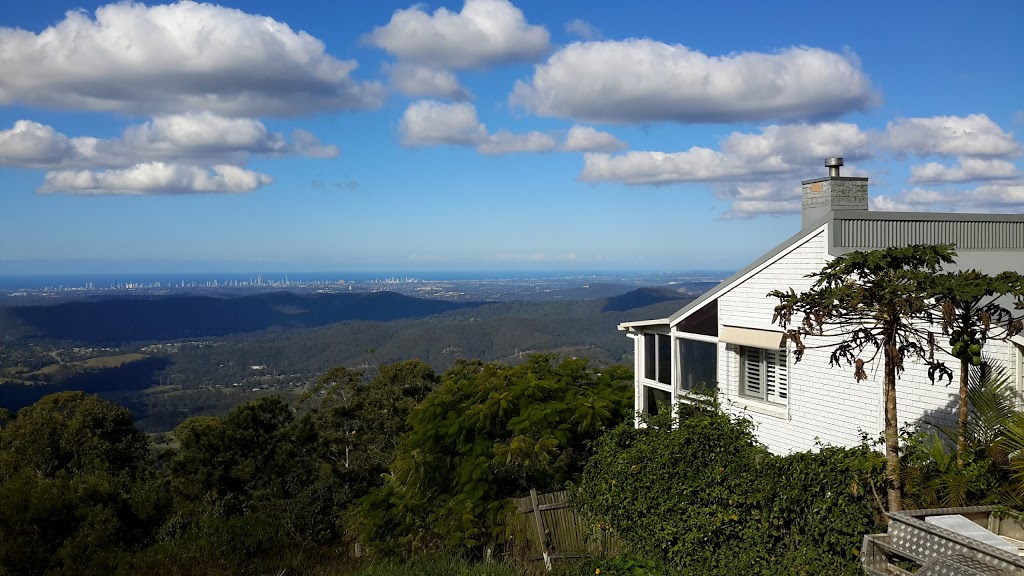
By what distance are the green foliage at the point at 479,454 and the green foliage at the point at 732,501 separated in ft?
12.3

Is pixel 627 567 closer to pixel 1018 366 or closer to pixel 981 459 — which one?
pixel 981 459

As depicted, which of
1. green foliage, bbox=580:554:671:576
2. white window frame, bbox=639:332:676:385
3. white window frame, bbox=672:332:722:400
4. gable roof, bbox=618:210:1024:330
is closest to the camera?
green foliage, bbox=580:554:671:576

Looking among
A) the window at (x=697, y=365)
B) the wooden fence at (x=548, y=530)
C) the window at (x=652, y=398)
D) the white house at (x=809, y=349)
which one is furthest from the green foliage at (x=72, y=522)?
the white house at (x=809, y=349)

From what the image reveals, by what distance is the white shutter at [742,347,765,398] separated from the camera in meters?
14.5

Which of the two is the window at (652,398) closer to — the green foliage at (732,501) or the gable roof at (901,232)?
the gable roof at (901,232)

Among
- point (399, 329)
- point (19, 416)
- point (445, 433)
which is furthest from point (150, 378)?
point (445, 433)

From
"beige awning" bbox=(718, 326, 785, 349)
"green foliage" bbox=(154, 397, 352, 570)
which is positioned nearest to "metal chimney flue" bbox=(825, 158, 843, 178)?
"beige awning" bbox=(718, 326, 785, 349)

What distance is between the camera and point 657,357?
16.9m

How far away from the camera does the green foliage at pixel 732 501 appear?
29.9 ft

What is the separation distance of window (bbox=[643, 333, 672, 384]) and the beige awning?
1.81m

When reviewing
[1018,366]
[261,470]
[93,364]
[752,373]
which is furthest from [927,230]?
[93,364]

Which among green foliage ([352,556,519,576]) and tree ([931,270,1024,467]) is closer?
tree ([931,270,1024,467])

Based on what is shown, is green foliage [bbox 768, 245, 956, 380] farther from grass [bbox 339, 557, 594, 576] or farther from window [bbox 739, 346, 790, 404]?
grass [bbox 339, 557, 594, 576]

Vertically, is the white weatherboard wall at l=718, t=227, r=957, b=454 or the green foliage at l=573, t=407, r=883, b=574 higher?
the white weatherboard wall at l=718, t=227, r=957, b=454
